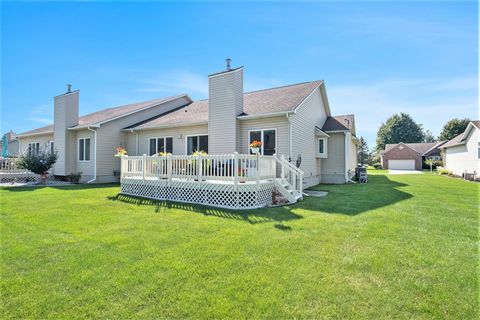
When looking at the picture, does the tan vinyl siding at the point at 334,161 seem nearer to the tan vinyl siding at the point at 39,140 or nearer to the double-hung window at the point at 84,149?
the double-hung window at the point at 84,149

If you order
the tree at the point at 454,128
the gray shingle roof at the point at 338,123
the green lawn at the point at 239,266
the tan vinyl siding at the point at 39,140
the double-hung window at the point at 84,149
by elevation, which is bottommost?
the green lawn at the point at 239,266

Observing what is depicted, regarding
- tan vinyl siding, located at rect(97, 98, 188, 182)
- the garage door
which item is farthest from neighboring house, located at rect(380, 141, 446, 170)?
tan vinyl siding, located at rect(97, 98, 188, 182)

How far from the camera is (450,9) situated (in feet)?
24.9

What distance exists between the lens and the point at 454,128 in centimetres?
4831

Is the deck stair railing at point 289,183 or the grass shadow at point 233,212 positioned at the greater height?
the deck stair railing at point 289,183

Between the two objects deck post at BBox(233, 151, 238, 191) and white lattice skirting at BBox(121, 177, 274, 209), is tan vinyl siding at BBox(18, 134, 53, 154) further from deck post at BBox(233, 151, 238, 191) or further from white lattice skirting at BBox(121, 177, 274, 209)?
deck post at BBox(233, 151, 238, 191)

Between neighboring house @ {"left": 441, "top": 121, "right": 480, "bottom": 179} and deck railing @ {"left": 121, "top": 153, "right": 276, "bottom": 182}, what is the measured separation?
824 inches

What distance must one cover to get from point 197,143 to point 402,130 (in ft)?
221

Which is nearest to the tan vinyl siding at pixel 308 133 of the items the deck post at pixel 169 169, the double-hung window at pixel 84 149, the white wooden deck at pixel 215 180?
the white wooden deck at pixel 215 180

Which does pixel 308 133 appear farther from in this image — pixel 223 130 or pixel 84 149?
pixel 84 149

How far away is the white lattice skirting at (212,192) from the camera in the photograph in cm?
760

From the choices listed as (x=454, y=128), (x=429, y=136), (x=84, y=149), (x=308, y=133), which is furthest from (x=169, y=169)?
(x=429, y=136)

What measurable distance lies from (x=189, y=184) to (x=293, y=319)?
6.58 meters

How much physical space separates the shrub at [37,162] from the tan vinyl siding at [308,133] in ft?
48.1
